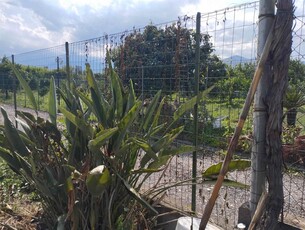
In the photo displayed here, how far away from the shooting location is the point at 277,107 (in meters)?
1.64

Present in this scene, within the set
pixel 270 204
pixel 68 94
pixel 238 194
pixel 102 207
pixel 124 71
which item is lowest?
pixel 238 194

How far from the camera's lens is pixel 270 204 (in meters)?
1.69

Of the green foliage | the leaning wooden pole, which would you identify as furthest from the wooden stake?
the green foliage

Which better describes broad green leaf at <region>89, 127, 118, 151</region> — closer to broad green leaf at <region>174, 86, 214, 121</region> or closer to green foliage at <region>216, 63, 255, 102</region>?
broad green leaf at <region>174, 86, 214, 121</region>

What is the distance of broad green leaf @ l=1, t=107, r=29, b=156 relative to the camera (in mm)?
2223

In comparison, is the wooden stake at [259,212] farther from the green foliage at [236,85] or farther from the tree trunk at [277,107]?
the green foliage at [236,85]

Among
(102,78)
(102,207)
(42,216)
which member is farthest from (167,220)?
(102,78)

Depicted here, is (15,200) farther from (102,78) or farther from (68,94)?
(102,78)

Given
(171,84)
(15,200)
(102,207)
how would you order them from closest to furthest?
1. (102,207)
2. (15,200)
3. (171,84)

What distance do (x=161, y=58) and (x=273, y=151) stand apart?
2393 millimetres

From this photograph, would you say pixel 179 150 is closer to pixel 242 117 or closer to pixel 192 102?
pixel 192 102

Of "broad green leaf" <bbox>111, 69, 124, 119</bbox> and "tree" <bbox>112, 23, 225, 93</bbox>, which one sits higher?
"tree" <bbox>112, 23, 225, 93</bbox>

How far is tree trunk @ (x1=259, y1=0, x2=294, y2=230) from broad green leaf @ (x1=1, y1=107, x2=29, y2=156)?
1691 mm

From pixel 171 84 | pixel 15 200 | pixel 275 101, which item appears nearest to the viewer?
pixel 275 101
